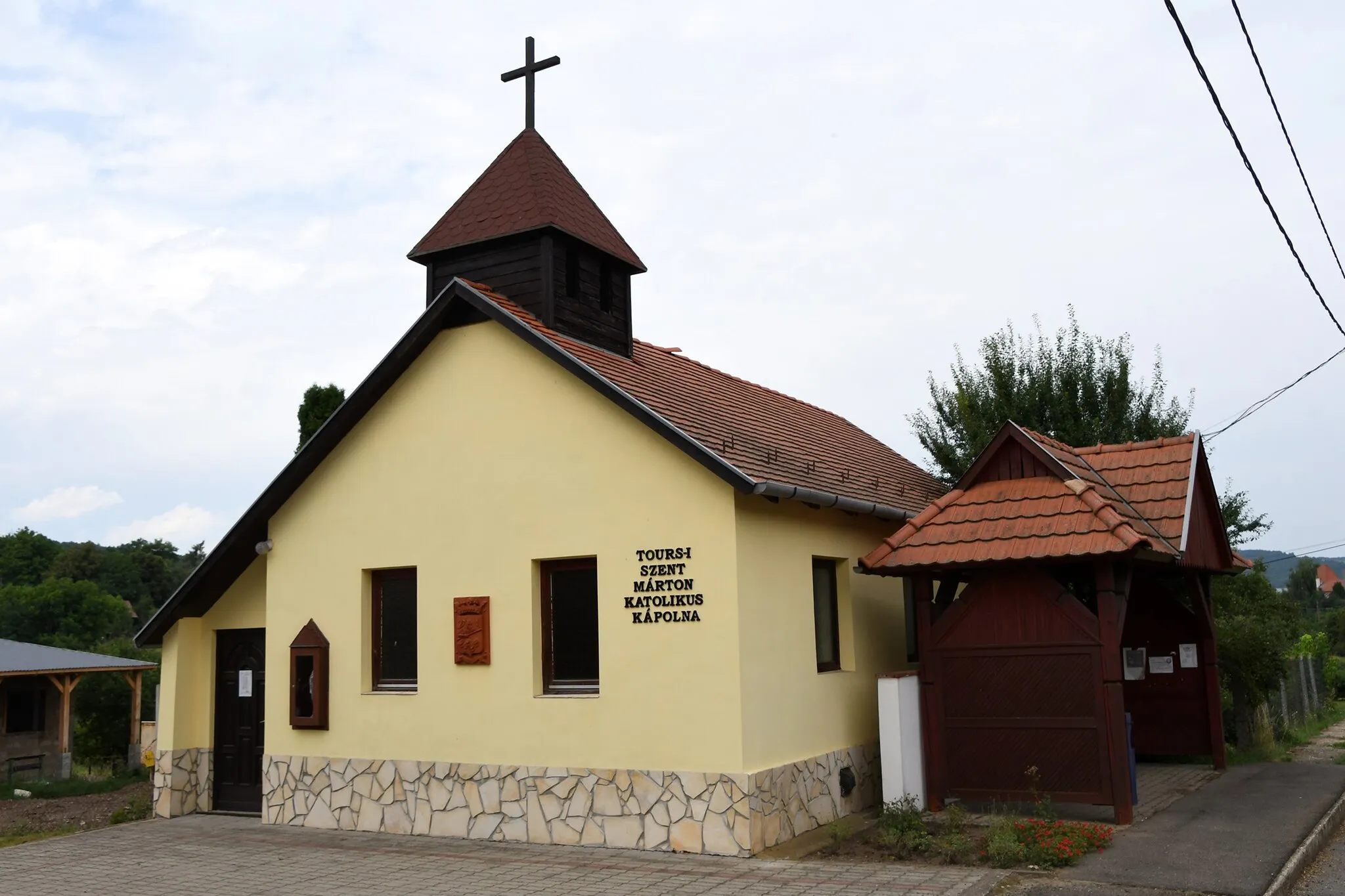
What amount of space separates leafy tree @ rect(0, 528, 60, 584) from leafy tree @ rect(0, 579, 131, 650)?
38.0 ft

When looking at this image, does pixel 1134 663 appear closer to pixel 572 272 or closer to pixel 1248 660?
pixel 1248 660

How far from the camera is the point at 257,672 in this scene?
14.0 m

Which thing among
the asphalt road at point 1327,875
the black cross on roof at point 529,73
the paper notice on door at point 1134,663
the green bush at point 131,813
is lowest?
the green bush at point 131,813

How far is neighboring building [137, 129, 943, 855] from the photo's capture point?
34.7 ft

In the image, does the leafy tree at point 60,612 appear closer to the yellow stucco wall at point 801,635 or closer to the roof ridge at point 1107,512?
the yellow stucco wall at point 801,635

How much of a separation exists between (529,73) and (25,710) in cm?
1990

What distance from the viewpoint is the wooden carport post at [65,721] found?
25.1 metres

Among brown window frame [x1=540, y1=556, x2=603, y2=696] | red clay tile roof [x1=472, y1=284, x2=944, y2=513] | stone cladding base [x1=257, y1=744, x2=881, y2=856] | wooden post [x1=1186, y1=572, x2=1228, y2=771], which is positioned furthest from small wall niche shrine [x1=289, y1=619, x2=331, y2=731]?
wooden post [x1=1186, y1=572, x2=1228, y2=771]

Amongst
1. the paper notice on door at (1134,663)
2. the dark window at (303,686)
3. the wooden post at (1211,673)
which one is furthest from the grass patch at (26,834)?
the wooden post at (1211,673)

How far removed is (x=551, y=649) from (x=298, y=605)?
337 cm

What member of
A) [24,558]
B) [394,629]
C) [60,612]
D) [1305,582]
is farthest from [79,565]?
[1305,582]

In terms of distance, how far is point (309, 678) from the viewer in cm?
1288

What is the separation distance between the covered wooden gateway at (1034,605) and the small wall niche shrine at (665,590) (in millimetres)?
2105

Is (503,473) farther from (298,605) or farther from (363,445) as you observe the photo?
(298,605)
